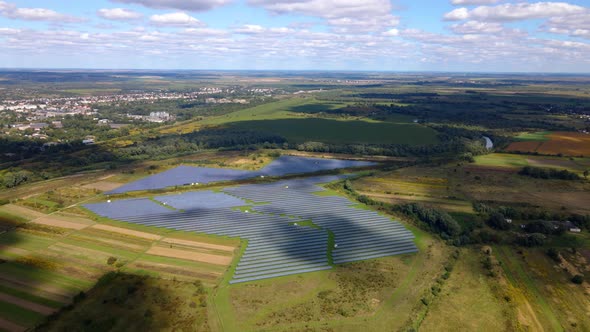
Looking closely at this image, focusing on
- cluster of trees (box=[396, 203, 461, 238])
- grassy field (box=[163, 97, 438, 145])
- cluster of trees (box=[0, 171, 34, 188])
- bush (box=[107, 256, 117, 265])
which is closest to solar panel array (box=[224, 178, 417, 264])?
cluster of trees (box=[396, 203, 461, 238])

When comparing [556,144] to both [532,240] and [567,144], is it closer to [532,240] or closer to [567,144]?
[567,144]

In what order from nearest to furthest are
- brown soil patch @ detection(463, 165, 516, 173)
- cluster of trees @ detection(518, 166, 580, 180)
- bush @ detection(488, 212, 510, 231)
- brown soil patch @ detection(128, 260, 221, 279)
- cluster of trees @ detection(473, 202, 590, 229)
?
brown soil patch @ detection(128, 260, 221, 279) → bush @ detection(488, 212, 510, 231) → cluster of trees @ detection(473, 202, 590, 229) → cluster of trees @ detection(518, 166, 580, 180) → brown soil patch @ detection(463, 165, 516, 173)

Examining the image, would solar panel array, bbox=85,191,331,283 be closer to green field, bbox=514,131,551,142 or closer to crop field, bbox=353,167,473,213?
crop field, bbox=353,167,473,213

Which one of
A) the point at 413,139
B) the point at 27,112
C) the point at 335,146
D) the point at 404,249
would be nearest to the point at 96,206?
the point at 404,249

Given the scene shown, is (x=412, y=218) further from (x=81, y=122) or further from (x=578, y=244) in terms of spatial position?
(x=81, y=122)

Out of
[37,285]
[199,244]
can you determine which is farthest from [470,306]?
[37,285]

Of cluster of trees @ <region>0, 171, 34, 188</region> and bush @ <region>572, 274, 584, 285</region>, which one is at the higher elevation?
→ cluster of trees @ <region>0, 171, 34, 188</region>

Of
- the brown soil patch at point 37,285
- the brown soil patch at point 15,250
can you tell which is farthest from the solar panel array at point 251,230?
the brown soil patch at point 37,285

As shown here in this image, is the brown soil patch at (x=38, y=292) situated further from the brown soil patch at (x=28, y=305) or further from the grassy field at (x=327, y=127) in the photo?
the grassy field at (x=327, y=127)
